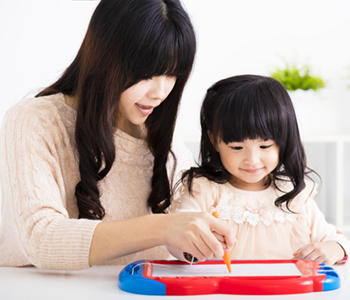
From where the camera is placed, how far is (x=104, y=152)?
123 centimetres

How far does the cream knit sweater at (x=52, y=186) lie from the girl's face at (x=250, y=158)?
0.27m

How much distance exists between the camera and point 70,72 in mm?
1351

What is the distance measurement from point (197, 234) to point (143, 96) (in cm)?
45

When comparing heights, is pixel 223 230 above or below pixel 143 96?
below

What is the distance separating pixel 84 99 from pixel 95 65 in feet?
0.32

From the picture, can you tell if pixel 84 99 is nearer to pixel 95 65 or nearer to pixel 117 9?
pixel 95 65

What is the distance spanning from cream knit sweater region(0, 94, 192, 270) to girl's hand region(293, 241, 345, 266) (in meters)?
0.43

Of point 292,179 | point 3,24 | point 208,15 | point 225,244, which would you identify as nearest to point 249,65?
point 208,15

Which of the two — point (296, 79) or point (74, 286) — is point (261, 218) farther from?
point (296, 79)

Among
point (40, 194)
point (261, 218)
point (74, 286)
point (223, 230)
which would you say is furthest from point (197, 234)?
point (261, 218)

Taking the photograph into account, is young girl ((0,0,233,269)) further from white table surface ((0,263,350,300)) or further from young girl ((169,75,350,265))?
young girl ((169,75,350,265))

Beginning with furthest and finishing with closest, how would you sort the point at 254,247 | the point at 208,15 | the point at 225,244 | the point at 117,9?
the point at 208,15 → the point at 254,247 → the point at 117,9 → the point at 225,244

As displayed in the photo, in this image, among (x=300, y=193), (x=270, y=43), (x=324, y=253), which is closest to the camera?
(x=324, y=253)

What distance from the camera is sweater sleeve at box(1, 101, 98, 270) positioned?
0.94 m
